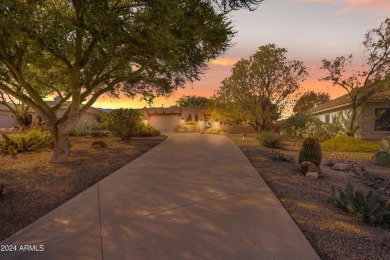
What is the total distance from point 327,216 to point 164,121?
117 ft

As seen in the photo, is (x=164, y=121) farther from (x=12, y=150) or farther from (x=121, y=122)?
(x=12, y=150)

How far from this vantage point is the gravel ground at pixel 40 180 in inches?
171

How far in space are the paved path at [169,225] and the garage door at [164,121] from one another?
107 feet

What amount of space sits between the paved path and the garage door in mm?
32623

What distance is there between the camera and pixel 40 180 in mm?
6301

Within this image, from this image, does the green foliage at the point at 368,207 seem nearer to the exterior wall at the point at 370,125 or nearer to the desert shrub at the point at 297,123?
the desert shrub at the point at 297,123

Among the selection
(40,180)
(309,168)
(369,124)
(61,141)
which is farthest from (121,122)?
(369,124)

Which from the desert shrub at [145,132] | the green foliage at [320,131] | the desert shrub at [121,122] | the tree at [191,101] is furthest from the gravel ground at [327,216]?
the tree at [191,101]

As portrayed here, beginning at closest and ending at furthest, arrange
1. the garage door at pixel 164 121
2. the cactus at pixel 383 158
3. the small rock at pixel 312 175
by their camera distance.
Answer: the small rock at pixel 312 175, the cactus at pixel 383 158, the garage door at pixel 164 121

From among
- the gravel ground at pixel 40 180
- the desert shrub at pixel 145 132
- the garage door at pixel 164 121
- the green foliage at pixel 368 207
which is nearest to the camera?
the green foliage at pixel 368 207

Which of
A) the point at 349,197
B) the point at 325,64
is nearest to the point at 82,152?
the point at 349,197

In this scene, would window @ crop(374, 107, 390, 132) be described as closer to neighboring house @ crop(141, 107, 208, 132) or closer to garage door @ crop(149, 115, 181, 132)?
neighboring house @ crop(141, 107, 208, 132)

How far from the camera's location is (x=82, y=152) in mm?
10586

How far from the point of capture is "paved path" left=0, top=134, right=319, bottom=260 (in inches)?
119
